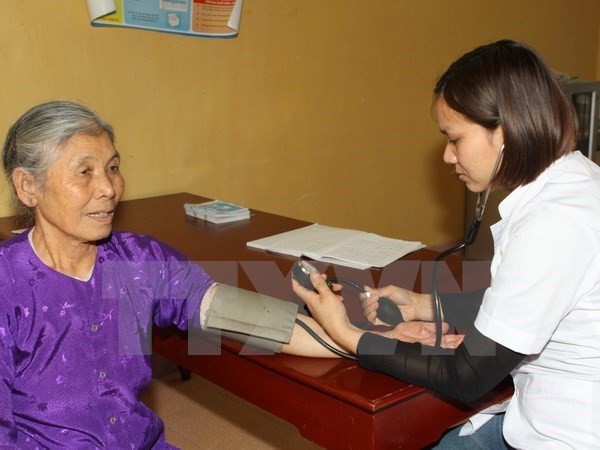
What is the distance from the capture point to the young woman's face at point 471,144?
1.15 meters

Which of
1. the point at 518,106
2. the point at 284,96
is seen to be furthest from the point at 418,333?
the point at 284,96

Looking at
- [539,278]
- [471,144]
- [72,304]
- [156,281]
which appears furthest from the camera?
[156,281]

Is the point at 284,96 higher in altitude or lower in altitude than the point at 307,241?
higher

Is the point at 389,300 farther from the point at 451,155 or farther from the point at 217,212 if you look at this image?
the point at 217,212

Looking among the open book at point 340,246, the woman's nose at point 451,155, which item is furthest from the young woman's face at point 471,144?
the open book at point 340,246

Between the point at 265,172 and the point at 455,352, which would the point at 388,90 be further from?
the point at 455,352

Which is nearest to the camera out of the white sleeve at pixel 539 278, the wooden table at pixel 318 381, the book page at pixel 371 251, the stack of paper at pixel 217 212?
the white sleeve at pixel 539 278

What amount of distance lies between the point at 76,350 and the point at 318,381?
0.46m

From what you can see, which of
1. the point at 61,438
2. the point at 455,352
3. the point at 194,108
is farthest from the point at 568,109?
the point at 194,108

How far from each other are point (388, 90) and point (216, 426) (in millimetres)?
1872

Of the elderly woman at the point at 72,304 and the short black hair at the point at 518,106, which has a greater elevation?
the short black hair at the point at 518,106

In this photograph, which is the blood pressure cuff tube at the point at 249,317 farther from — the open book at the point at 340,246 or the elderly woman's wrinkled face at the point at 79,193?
the open book at the point at 340,246

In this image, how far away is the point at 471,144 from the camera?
1165mm

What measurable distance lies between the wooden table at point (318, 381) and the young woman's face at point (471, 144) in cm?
39
